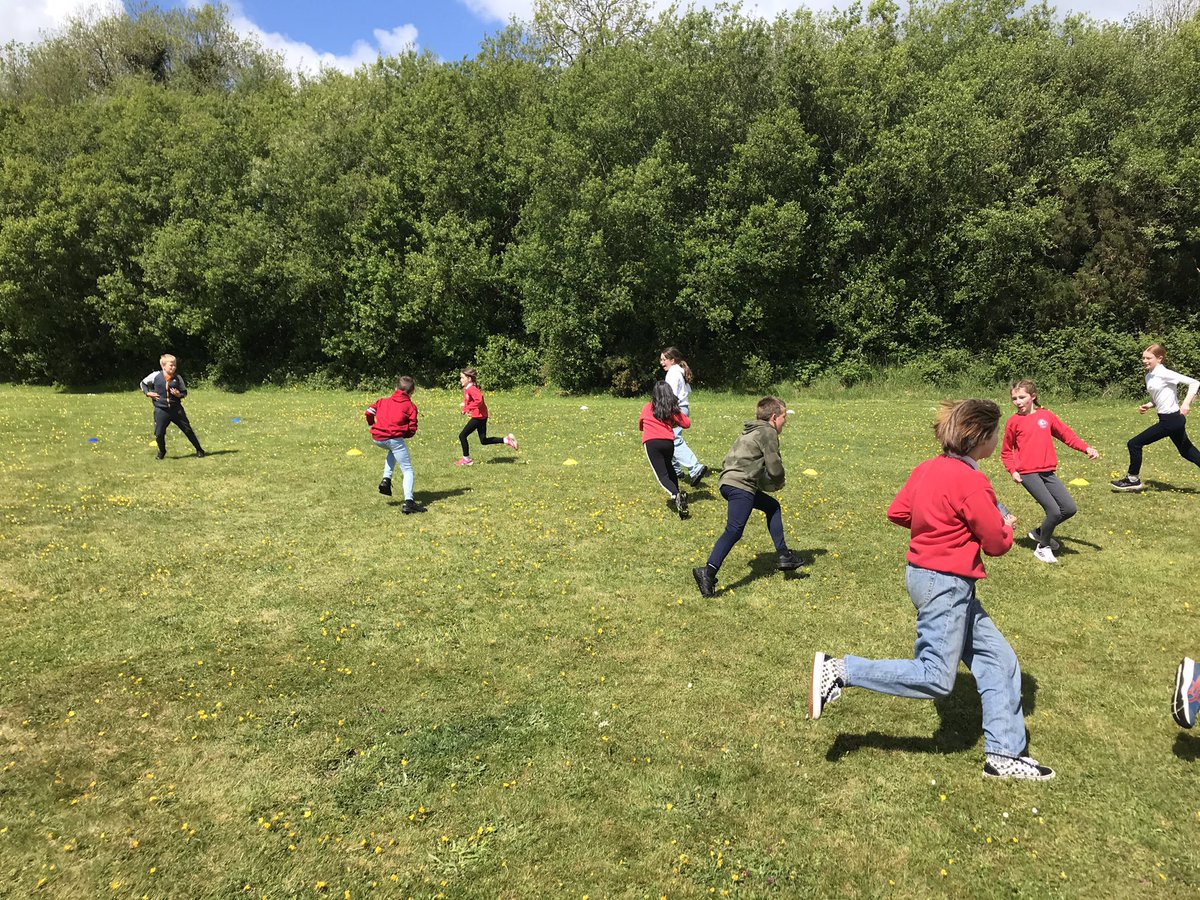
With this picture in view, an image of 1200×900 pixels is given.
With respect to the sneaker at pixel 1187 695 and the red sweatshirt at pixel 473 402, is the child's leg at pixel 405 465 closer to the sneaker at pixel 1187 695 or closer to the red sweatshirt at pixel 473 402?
the red sweatshirt at pixel 473 402

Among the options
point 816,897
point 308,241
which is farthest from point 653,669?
point 308,241

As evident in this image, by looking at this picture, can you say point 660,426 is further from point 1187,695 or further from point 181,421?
point 181,421

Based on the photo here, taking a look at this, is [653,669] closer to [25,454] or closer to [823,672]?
[823,672]

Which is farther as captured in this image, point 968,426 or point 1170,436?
point 1170,436

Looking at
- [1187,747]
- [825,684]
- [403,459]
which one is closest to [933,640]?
[825,684]

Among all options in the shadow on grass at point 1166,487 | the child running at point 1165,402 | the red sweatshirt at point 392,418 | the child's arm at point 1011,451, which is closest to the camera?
the child's arm at point 1011,451

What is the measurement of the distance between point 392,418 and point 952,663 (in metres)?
8.28

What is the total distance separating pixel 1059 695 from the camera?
550 centimetres

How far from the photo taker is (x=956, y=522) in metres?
4.43

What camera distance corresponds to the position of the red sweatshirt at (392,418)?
10523 millimetres

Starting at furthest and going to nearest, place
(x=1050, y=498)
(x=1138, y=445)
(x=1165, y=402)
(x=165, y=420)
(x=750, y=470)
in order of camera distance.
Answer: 1. (x=165, y=420)
2. (x=1138, y=445)
3. (x=1165, y=402)
4. (x=1050, y=498)
5. (x=750, y=470)

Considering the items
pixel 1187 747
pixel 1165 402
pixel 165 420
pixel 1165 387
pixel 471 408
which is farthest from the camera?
pixel 165 420

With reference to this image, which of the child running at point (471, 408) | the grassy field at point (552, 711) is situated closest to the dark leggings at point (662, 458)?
the grassy field at point (552, 711)

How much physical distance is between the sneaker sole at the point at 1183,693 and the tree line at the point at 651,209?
2288cm
